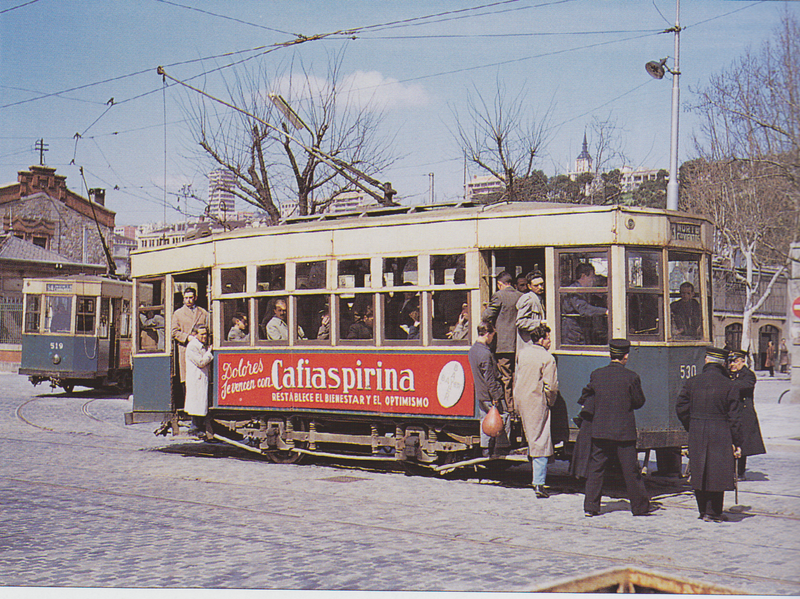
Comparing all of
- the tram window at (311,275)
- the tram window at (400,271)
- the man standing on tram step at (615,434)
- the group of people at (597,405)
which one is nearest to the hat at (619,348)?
the group of people at (597,405)

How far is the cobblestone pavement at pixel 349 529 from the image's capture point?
19.7ft

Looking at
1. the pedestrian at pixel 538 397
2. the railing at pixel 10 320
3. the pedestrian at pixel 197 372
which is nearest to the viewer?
the pedestrian at pixel 538 397

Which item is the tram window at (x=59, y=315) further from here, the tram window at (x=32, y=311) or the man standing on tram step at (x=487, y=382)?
the man standing on tram step at (x=487, y=382)

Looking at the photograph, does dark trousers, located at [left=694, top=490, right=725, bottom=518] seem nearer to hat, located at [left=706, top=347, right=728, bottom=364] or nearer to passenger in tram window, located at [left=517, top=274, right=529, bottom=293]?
hat, located at [left=706, top=347, right=728, bottom=364]

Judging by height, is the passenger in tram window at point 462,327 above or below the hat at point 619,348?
above

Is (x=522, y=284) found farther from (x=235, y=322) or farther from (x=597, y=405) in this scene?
(x=235, y=322)

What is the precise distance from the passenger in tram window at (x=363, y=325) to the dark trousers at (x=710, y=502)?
161 inches

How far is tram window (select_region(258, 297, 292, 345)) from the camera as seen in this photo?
36.9 ft

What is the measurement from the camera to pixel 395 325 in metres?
10.3

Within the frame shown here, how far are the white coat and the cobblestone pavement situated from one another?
0.74 m

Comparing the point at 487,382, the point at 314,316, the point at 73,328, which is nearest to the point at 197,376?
the point at 314,316

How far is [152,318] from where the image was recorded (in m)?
13.0

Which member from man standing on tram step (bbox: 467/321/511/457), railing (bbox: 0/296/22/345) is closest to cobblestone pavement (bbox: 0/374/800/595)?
man standing on tram step (bbox: 467/321/511/457)

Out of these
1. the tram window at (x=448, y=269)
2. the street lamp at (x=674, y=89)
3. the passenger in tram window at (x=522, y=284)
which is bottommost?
the passenger in tram window at (x=522, y=284)
